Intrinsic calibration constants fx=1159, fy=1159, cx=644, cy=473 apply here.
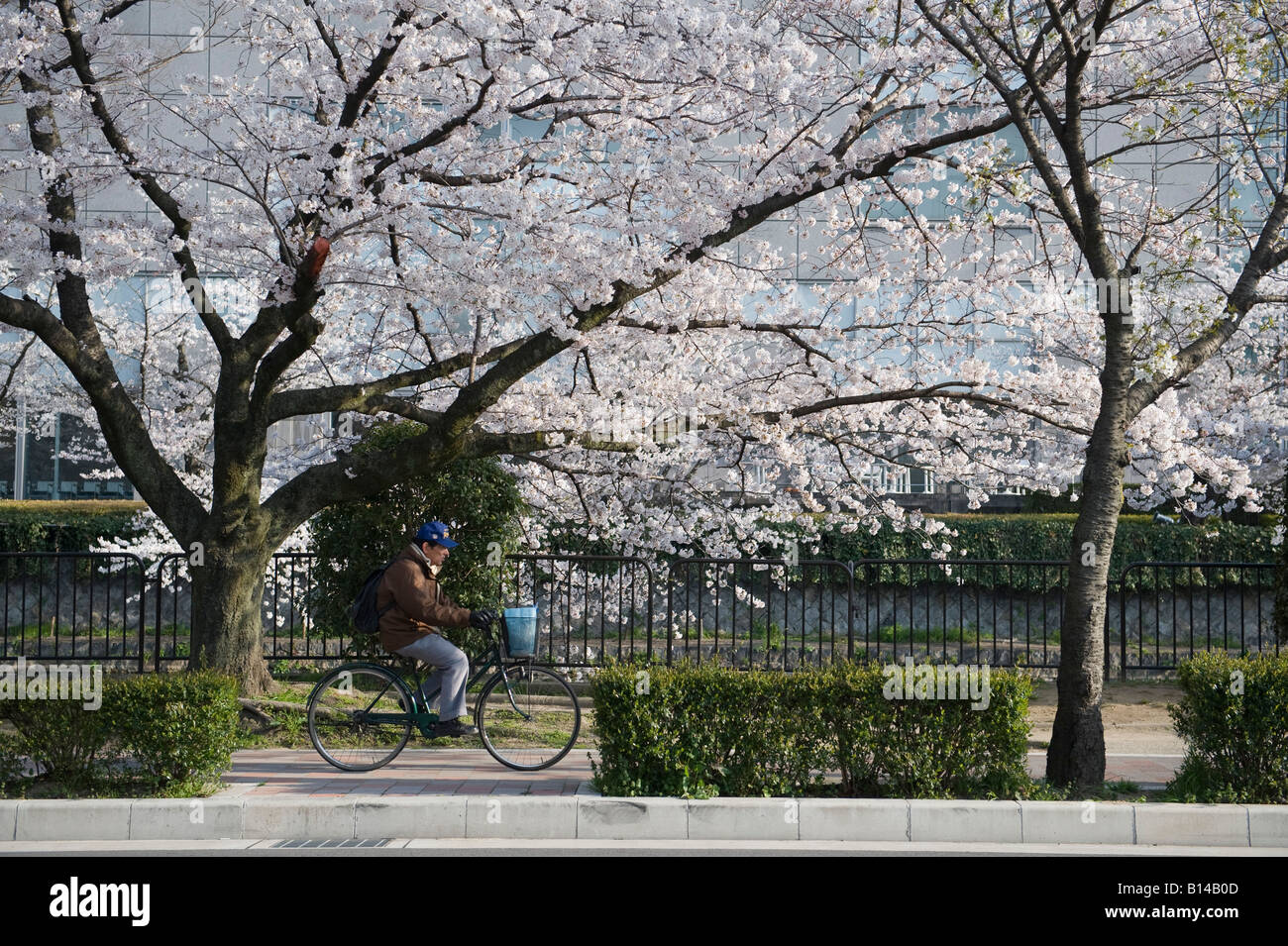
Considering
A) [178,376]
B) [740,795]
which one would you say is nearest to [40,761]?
[740,795]

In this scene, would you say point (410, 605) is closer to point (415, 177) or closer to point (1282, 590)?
point (415, 177)

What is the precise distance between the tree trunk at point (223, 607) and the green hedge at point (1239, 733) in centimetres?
763

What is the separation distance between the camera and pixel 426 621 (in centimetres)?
863

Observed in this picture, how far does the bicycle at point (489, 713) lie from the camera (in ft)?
28.1

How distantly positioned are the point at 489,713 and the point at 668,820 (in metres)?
2.17

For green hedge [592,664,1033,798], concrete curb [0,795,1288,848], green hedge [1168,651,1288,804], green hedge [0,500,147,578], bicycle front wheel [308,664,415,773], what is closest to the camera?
concrete curb [0,795,1288,848]

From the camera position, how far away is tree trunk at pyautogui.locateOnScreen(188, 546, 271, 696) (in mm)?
10297

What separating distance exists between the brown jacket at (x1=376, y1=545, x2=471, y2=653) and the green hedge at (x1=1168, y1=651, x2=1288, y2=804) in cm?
503

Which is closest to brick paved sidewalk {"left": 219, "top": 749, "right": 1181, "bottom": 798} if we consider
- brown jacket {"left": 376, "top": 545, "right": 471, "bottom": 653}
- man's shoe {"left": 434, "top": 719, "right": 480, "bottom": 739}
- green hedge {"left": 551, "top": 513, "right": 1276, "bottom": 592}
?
man's shoe {"left": 434, "top": 719, "right": 480, "bottom": 739}

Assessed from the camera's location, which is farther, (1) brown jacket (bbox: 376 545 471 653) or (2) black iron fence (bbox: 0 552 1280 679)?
(2) black iron fence (bbox: 0 552 1280 679)

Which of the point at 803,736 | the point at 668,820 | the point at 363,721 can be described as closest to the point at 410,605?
the point at 363,721

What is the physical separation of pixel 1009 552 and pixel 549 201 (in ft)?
37.9

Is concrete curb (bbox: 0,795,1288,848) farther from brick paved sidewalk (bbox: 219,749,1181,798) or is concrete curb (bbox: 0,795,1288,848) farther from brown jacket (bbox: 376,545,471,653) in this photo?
brown jacket (bbox: 376,545,471,653)

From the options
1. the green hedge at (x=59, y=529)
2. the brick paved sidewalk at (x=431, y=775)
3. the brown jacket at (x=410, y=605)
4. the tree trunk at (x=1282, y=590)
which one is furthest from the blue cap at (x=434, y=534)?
the green hedge at (x=59, y=529)
